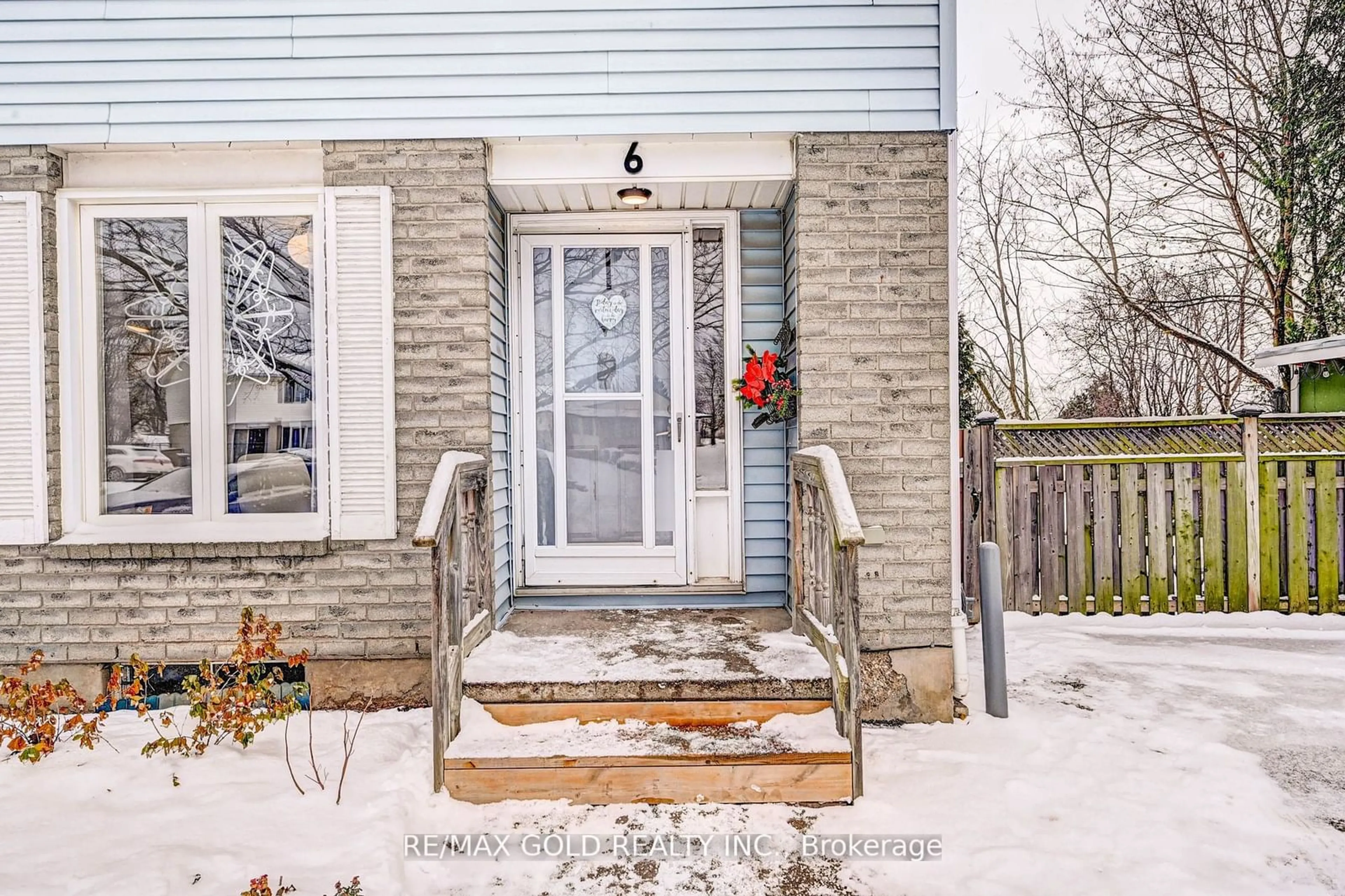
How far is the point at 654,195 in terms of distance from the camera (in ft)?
13.6

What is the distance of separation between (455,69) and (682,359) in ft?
5.83

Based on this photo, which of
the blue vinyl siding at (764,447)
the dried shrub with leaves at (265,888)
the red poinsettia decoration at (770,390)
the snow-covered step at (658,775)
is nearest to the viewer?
the dried shrub with leaves at (265,888)

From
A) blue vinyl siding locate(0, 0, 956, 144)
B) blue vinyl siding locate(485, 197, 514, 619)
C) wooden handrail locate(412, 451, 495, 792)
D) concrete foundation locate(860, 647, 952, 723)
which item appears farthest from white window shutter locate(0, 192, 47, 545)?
concrete foundation locate(860, 647, 952, 723)

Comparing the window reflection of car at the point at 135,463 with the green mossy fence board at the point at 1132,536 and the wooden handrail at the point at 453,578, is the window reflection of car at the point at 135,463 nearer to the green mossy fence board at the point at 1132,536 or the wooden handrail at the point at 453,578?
the wooden handrail at the point at 453,578

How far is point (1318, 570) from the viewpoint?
5367mm

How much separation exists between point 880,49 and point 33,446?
4206mm

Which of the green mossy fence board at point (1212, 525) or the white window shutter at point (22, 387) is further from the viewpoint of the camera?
the green mossy fence board at point (1212, 525)

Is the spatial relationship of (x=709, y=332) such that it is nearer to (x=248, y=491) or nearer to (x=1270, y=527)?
(x=248, y=491)

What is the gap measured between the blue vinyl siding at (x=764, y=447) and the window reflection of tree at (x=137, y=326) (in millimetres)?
2765

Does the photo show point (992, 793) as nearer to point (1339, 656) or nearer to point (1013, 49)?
point (1339, 656)

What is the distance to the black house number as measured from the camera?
3705 mm

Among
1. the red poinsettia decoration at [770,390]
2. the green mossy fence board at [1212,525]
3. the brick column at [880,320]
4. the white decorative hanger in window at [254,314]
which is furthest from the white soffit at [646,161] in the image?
the green mossy fence board at [1212,525]

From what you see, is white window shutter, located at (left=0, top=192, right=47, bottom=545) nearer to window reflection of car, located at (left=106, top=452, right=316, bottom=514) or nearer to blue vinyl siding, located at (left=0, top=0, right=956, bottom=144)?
window reflection of car, located at (left=106, top=452, right=316, bottom=514)

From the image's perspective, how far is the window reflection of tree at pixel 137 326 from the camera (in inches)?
149
